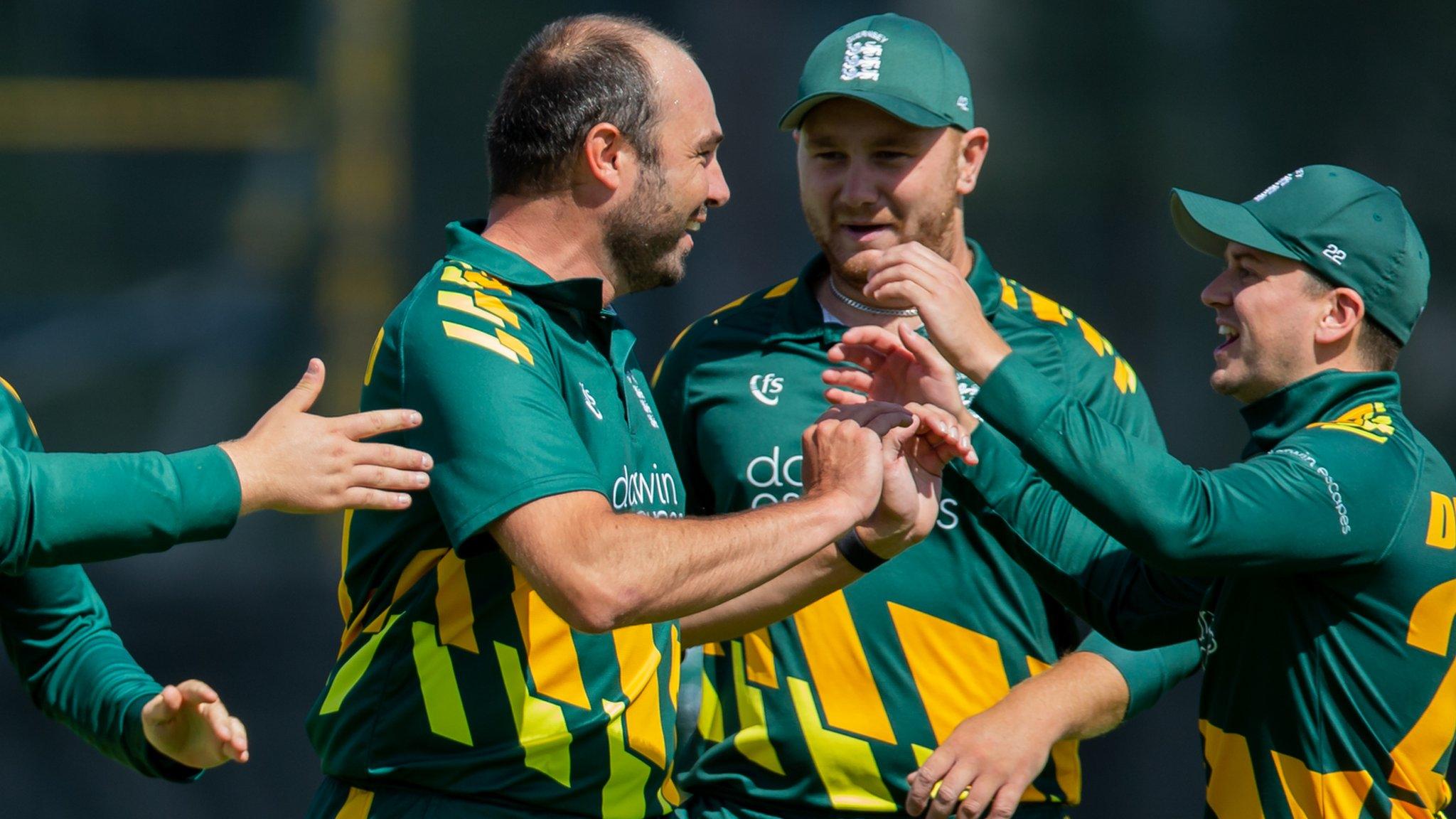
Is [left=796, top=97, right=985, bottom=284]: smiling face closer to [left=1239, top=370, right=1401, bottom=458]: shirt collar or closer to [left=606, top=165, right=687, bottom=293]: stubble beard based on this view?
[left=606, top=165, right=687, bottom=293]: stubble beard

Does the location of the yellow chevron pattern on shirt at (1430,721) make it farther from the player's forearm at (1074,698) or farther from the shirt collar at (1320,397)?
the player's forearm at (1074,698)

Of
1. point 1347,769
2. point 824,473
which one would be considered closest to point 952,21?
point 824,473

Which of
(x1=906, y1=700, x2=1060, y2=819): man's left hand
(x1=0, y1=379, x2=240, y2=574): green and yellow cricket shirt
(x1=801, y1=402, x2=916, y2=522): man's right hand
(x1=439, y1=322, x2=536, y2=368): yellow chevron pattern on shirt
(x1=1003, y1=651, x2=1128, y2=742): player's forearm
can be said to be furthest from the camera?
(x1=1003, y1=651, x2=1128, y2=742): player's forearm

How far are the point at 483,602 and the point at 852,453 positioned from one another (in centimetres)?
56

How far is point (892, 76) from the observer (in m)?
2.82

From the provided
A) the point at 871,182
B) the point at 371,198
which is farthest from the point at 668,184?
the point at 371,198

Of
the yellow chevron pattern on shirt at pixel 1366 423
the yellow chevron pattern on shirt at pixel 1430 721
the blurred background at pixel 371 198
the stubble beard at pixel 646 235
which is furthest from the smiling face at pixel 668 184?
the blurred background at pixel 371 198

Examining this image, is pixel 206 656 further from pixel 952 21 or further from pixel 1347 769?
pixel 1347 769

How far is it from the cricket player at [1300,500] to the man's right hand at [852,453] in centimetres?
9

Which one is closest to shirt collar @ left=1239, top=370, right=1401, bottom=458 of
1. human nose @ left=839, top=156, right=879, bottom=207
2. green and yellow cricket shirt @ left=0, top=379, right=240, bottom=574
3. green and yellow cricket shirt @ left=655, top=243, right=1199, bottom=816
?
green and yellow cricket shirt @ left=655, top=243, right=1199, bottom=816

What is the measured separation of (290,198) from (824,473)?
2193mm

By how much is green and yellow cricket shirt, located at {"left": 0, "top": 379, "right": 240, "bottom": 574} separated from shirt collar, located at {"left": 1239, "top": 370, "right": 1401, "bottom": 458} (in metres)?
1.48

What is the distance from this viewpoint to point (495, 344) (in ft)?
6.76

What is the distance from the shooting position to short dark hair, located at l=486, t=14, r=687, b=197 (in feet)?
7.61
